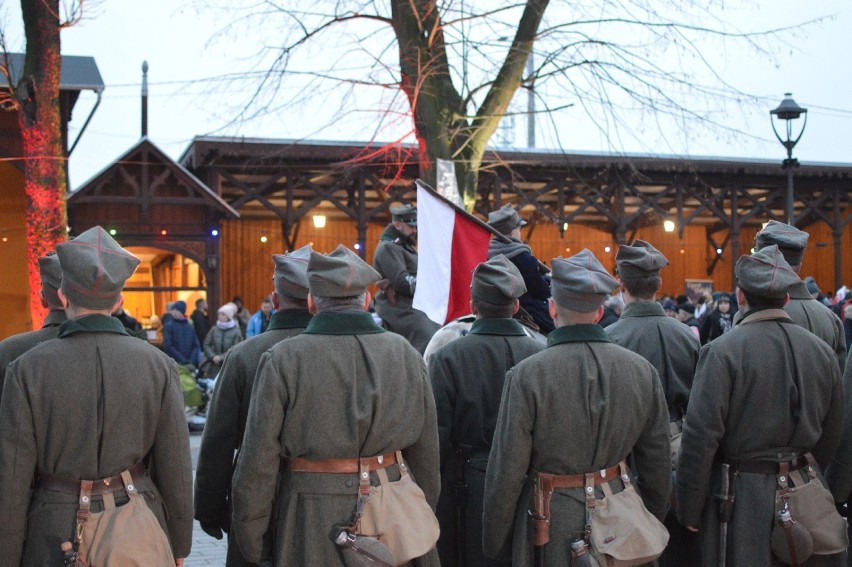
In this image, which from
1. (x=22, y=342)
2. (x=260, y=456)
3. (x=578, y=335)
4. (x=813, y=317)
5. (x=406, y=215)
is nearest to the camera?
(x=260, y=456)

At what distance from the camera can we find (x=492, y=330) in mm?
5520

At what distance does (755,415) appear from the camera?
192 inches

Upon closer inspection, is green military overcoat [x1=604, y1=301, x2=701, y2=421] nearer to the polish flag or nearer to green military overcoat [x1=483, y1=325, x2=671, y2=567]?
the polish flag

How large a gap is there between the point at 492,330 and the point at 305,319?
1.06 m

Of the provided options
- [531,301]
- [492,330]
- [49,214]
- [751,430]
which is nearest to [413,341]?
[531,301]

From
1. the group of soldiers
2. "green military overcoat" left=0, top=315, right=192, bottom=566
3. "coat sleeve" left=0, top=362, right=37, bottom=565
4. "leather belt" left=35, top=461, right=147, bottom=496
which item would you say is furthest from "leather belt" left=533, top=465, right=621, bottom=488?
"coat sleeve" left=0, top=362, right=37, bottom=565

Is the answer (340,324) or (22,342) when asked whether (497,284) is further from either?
(22,342)

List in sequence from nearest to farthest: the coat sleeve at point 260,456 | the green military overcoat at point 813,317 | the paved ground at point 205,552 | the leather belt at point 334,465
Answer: the coat sleeve at point 260,456 → the leather belt at point 334,465 → the green military overcoat at point 813,317 → the paved ground at point 205,552

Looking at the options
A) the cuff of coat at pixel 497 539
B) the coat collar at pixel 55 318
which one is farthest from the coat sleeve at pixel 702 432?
the coat collar at pixel 55 318

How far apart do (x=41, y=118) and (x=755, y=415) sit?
965 cm

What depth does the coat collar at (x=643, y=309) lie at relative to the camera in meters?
5.84

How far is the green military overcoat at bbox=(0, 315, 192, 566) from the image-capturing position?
3.96 metres

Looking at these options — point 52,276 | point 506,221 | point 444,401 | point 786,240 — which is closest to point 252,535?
point 444,401

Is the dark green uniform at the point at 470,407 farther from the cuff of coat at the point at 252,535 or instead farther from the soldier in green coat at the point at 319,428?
the cuff of coat at the point at 252,535
